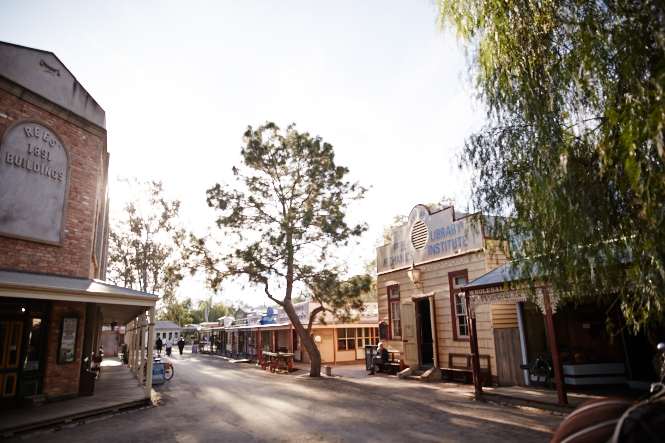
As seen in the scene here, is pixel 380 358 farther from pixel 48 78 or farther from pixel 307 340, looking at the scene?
pixel 48 78

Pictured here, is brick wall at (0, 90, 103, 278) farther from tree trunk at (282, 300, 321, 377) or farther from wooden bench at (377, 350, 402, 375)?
wooden bench at (377, 350, 402, 375)

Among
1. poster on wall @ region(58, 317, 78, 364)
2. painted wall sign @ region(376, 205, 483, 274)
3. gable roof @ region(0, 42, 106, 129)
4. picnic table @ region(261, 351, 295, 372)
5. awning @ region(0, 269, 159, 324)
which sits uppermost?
gable roof @ region(0, 42, 106, 129)

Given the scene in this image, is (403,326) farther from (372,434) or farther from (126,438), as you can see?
A: (126,438)

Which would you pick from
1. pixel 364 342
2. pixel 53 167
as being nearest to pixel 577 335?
pixel 53 167

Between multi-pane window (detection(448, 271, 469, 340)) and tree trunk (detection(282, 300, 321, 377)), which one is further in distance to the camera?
tree trunk (detection(282, 300, 321, 377))

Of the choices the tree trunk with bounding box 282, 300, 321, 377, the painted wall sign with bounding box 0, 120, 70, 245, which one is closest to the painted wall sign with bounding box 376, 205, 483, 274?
the tree trunk with bounding box 282, 300, 321, 377

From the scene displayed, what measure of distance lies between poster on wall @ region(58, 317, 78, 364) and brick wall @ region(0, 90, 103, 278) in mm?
1281

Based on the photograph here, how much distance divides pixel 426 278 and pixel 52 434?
497 inches

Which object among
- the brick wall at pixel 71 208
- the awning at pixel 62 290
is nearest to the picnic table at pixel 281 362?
the awning at pixel 62 290

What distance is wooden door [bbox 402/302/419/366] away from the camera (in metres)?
17.1

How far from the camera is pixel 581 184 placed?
5.29 meters

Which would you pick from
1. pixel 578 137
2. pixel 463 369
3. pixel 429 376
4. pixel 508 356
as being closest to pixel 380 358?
pixel 429 376

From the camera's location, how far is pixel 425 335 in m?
18.3

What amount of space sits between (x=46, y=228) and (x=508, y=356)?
44.2 ft
